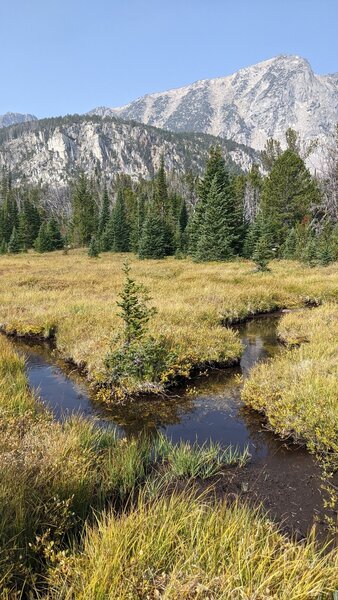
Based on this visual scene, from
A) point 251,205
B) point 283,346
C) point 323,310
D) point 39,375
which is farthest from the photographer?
point 251,205

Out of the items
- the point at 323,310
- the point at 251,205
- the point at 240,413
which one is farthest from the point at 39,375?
the point at 251,205

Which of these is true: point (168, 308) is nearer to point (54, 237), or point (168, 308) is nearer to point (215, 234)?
point (215, 234)

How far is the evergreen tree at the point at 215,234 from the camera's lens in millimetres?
41094

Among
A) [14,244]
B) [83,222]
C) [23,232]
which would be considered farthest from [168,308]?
[83,222]

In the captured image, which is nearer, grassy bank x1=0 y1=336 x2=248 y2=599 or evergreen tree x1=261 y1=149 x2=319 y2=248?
grassy bank x1=0 y1=336 x2=248 y2=599

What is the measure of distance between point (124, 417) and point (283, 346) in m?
7.28

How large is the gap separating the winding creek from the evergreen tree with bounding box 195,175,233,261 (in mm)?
29253

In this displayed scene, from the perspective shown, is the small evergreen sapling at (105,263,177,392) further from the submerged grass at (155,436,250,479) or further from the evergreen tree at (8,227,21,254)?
the evergreen tree at (8,227,21,254)

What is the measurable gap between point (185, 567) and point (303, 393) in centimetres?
465

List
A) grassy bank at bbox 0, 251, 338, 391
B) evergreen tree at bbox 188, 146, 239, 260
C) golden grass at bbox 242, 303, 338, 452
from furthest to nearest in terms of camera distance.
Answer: evergreen tree at bbox 188, 146, 239, 260 < grassy bank at bbox 0, 251, 338, 391 < golden grass at bbox 242, 303, 338, 452

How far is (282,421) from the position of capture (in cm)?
688

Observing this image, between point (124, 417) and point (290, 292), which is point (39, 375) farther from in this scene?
point (290, 292)

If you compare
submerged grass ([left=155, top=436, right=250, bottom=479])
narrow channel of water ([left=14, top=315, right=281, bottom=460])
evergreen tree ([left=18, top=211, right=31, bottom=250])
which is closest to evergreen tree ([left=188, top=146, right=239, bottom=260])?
narrow channel of water ([left=14, top=315, right=281, bottom=460])

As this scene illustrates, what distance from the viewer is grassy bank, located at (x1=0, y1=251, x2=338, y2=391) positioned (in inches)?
425
